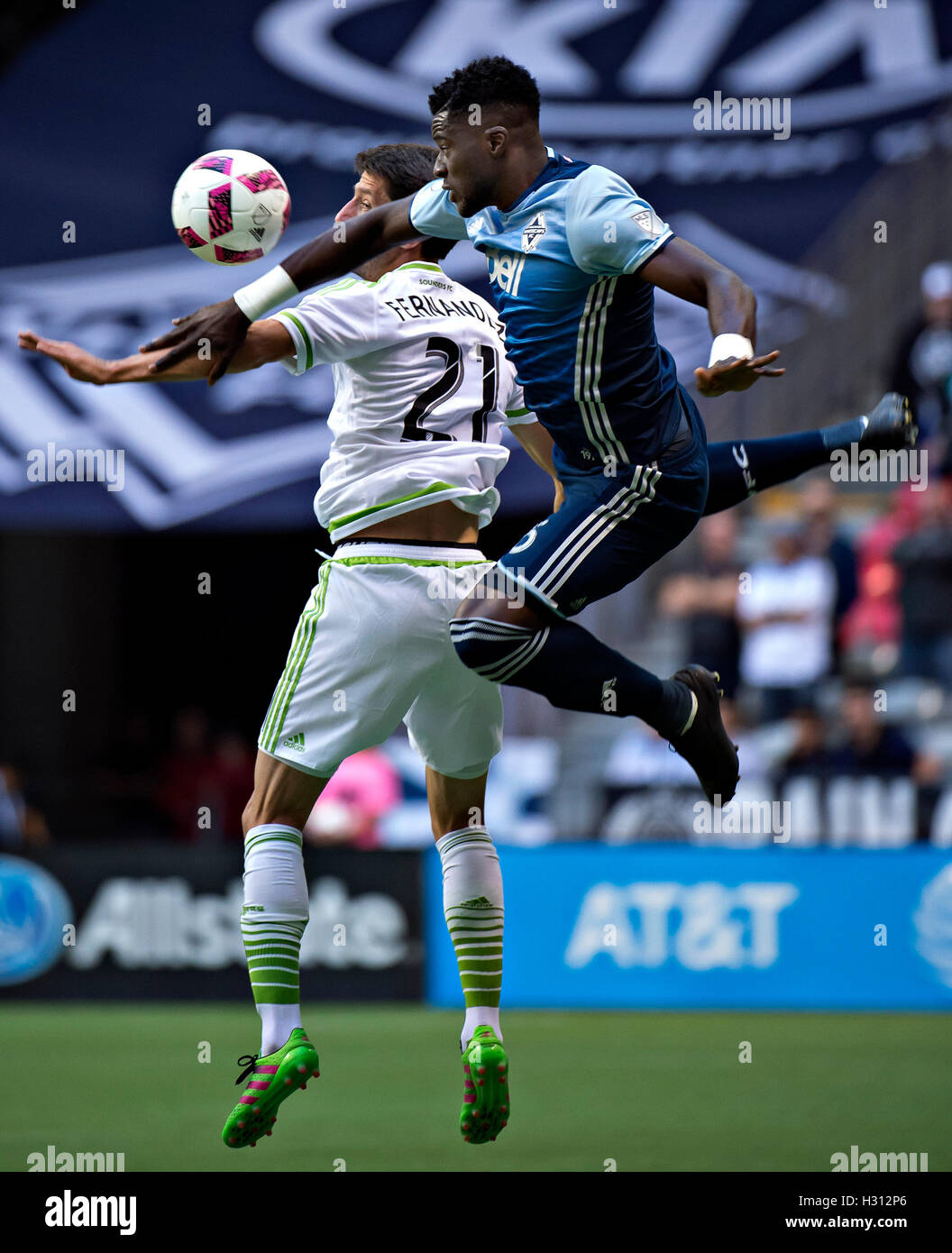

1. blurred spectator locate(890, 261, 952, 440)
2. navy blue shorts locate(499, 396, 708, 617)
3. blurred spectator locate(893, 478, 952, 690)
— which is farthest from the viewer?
blurred spectator locate(890, 261, 952, 440)

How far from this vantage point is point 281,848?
15.7 ft

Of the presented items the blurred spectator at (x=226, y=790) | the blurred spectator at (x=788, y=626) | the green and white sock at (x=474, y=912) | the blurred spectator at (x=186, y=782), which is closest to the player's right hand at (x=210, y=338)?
the green and white sock at (x=474, y=912)

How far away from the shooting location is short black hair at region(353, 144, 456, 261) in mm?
5133

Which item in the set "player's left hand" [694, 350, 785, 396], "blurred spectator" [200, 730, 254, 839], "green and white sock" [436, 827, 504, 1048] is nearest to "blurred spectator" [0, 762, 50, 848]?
"blurred spectator" [200, 730, 254, 839]

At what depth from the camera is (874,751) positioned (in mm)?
10523

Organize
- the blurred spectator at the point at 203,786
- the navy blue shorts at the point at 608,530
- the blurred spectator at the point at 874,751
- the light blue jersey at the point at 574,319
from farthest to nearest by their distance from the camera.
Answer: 1. the blurred spectator at the point at 203,786
2. the blurred spectator at the point at 874,751
3. the navy blue shorts at the point at 608,530
4. the light blue jersey at the point at 574,319

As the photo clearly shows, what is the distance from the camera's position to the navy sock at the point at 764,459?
4.88 metres

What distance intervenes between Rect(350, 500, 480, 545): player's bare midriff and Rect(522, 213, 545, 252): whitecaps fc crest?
842 millimetres

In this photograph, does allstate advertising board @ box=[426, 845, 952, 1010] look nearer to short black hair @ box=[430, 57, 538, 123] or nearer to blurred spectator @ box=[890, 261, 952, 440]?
blurred spectator @ box=[890, 261, 952, 440]

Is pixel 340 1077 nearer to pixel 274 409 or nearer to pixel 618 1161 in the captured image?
pixel 618 1161

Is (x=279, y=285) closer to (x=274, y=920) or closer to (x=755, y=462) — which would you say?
(x=755, y=462)

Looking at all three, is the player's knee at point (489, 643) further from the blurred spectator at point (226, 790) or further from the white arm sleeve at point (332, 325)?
the blurred spectator at point (226, 790)

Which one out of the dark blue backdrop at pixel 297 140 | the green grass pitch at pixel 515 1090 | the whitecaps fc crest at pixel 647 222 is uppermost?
the dark blue backdrop at pixel 297 140
